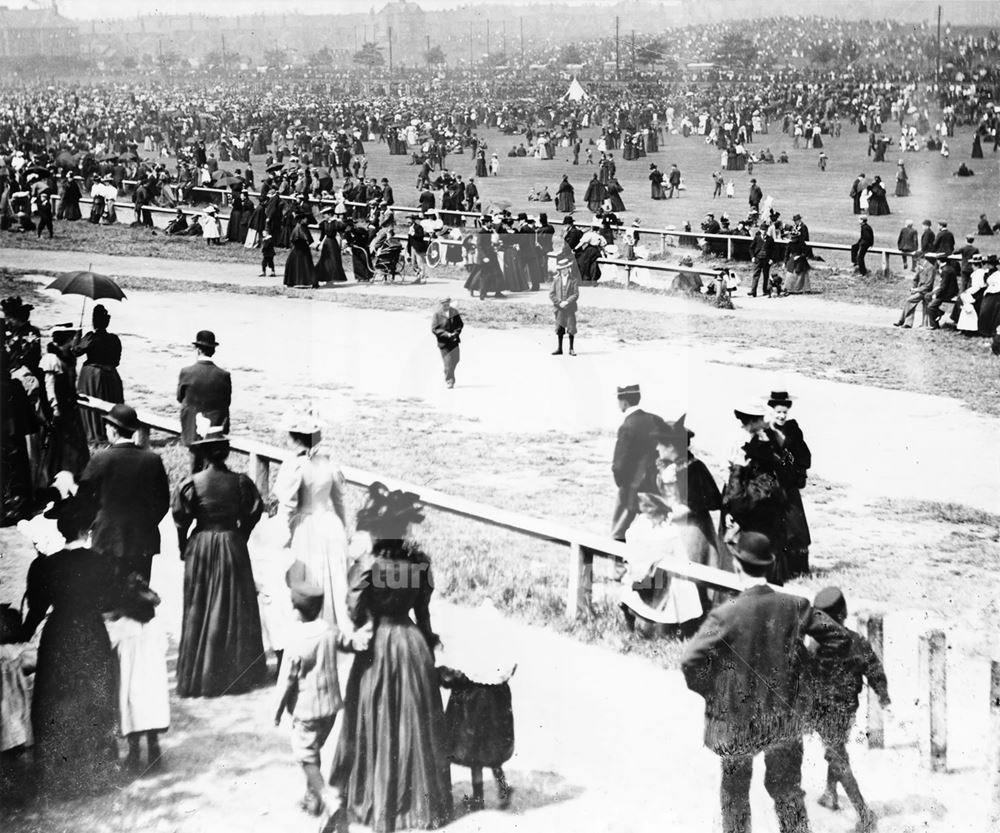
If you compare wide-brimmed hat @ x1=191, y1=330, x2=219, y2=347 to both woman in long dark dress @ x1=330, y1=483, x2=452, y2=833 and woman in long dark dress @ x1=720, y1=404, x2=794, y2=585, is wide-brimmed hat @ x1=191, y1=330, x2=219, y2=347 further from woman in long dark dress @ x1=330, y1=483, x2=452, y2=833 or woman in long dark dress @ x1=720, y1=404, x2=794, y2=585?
woman in long dark dress @ x1=330, y1=483, x2=452, y2=833

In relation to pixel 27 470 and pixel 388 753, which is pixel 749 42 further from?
pixel 388 753

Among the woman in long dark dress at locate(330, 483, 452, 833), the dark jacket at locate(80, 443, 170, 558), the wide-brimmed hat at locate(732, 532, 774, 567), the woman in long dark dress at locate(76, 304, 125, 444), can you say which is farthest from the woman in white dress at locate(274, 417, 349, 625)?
the woman in long dark dress at locate(76, 304, 125, 444)

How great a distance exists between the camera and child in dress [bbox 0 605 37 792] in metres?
6.10

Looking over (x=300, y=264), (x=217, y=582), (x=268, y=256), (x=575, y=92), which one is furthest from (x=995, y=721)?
(x=575, y=92)

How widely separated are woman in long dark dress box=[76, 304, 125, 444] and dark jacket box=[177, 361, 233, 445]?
3.68ft

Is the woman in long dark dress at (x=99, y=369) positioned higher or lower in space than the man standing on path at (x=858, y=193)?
lower

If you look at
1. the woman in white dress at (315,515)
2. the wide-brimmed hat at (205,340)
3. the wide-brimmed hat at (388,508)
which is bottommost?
the woman in white dress at (315,515)

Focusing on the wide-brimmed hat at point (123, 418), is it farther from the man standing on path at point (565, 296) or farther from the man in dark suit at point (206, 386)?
the man standing on path at point (565, 296)

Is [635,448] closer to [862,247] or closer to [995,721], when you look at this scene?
[995,721]

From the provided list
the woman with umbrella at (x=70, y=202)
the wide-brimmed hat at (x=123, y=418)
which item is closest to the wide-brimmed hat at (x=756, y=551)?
the wide-brimmed hat at (x=123, y=418)

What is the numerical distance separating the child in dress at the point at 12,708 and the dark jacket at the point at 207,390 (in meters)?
4.19

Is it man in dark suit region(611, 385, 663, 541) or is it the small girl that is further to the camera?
man in dark suit region(611, 385, 663, 541)

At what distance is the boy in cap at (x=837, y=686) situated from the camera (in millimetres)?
5895

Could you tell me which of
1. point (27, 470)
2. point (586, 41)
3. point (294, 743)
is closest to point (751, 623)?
point (294, 743)
